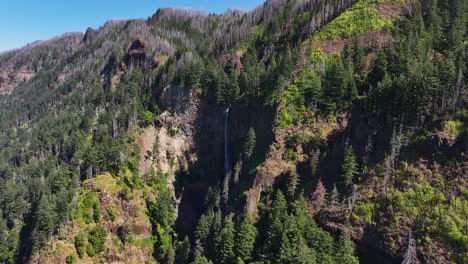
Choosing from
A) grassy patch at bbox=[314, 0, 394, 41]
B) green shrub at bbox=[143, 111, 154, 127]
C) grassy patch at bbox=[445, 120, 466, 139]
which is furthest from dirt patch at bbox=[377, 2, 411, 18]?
green shrub at bbox=[143, 111, 154, 127]

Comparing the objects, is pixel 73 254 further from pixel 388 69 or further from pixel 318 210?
pixel 388 69

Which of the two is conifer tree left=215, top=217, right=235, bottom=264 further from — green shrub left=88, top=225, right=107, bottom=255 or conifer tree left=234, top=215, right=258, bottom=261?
green shrub left=88, top=225, right=107, bottom=255

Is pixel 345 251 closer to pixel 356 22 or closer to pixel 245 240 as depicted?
pixel 245 240

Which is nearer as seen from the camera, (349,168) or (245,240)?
(245,240)

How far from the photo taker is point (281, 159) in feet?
324

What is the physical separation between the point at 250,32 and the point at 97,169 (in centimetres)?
10761

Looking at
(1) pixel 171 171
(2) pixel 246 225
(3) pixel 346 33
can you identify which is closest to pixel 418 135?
(2) pixel 246 225

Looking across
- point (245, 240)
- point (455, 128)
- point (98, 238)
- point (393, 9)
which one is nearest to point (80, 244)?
point (98, 238)

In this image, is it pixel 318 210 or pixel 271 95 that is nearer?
pixel 318 210

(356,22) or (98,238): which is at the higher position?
(356,22)

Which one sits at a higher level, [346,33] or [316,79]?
[346,33]

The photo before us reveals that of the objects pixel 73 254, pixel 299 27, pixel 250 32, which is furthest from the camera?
pixel 250 32

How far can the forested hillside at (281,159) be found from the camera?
7581 cm

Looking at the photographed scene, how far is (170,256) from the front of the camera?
99.4 metres
